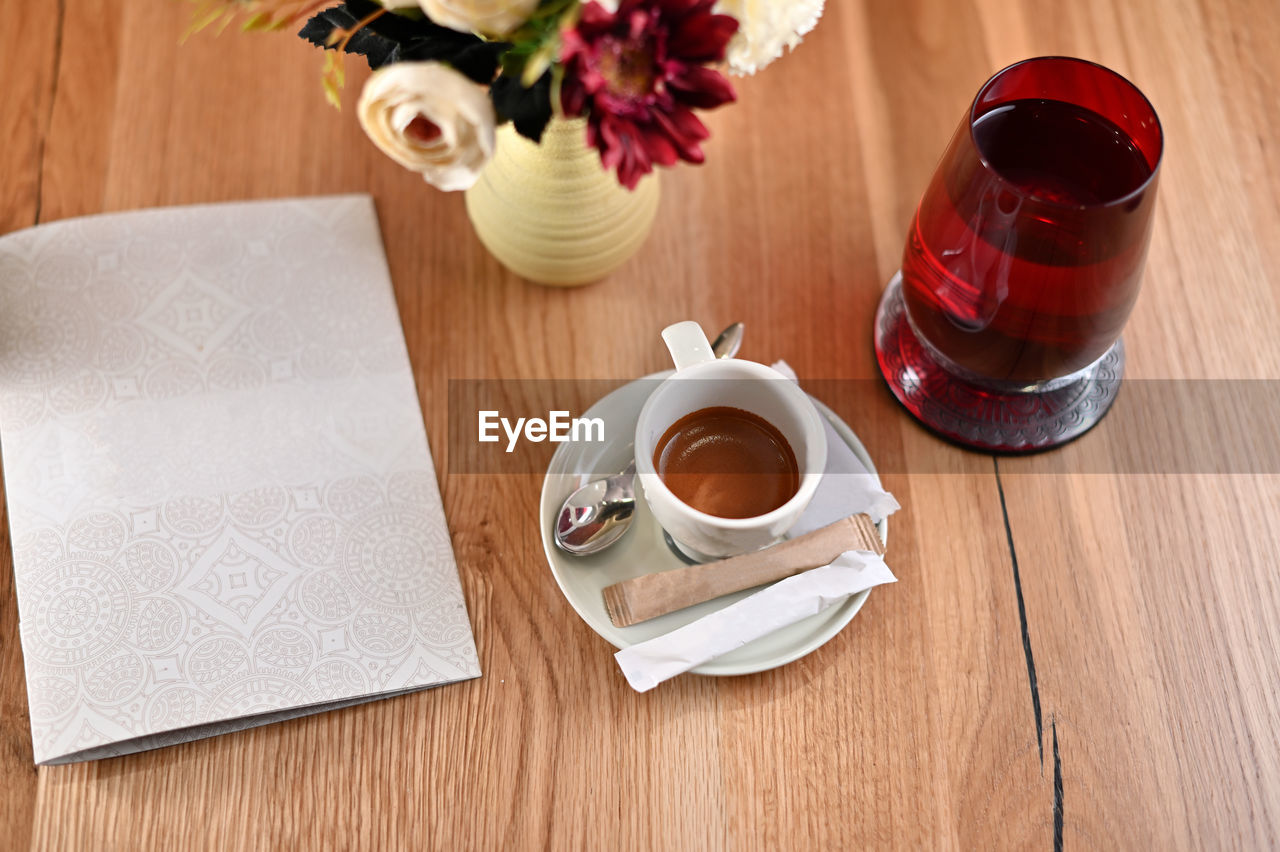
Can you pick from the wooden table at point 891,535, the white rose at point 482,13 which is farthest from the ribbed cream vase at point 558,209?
the white rose at point 482,13

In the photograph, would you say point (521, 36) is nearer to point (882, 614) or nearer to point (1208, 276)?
point (882, 614)

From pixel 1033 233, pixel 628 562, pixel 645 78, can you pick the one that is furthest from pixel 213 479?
pixel 1033 233

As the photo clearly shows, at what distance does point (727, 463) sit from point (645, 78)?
23 cm

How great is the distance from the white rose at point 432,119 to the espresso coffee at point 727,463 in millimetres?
198

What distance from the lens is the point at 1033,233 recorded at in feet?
1.68

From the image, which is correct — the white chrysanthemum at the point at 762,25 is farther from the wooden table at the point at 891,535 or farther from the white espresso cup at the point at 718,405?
the wooden table at the point at 891,535

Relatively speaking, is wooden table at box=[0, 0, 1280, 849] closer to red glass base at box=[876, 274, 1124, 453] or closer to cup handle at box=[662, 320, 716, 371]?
red glass base at box=[876, 274, 1124, 453]

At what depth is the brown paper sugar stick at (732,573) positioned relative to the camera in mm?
572

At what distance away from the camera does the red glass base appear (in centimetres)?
65

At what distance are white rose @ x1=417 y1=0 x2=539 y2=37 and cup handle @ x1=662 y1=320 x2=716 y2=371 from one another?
0.64 ft

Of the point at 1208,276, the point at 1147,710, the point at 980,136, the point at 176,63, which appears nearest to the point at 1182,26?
the point at 1208,276

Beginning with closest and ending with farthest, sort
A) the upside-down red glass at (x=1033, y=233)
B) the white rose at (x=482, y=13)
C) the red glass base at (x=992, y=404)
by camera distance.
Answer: the white rose at (x=482, y=13), the upside-down red glass at (x=1033, y=233), the red glass base at (x=992, y=404)

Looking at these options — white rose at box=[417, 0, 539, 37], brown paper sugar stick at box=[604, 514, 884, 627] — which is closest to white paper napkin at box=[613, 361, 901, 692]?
brown paper sugar stick at box=[604, 514, 884, 627]

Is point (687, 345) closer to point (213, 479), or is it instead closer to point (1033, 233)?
point (1033, 233)
